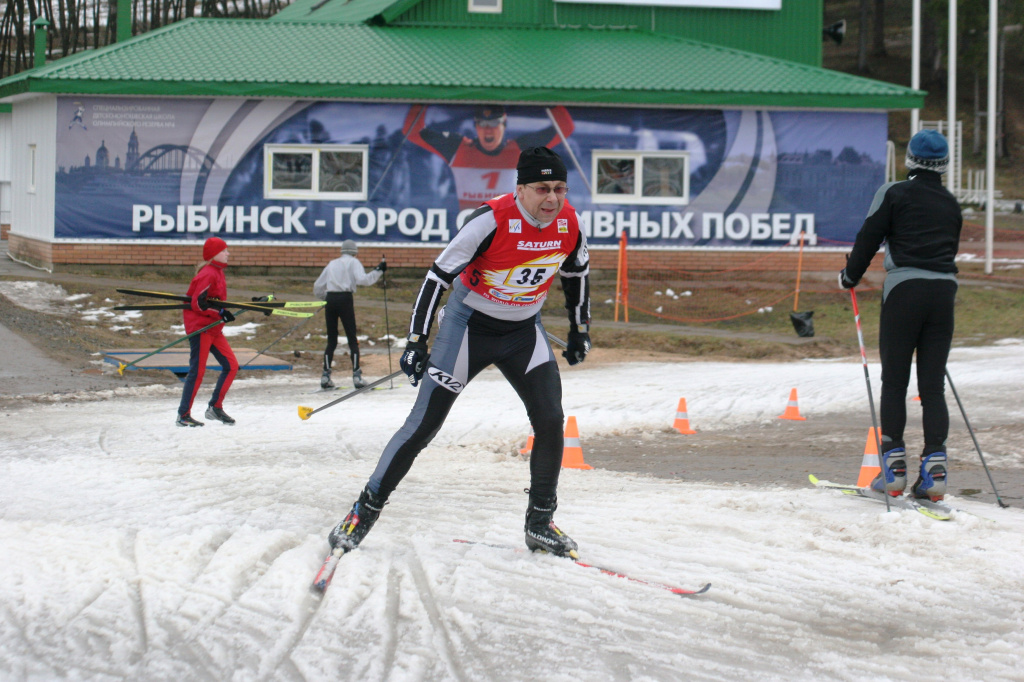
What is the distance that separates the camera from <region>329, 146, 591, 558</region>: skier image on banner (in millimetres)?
5074

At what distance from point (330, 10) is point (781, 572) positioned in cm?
2701

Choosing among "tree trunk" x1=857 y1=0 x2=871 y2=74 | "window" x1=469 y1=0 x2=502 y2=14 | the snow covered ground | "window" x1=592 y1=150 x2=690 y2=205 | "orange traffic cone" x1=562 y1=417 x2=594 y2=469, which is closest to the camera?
the snow covered ground

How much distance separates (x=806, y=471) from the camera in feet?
25.9

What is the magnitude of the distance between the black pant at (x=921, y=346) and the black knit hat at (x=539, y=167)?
238 centimetres

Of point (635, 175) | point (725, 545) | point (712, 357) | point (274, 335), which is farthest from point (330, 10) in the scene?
point (725, 545)

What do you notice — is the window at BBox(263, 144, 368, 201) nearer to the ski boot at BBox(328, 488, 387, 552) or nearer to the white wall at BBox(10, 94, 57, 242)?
the white wall at BBox(10, 94, 57, 242)

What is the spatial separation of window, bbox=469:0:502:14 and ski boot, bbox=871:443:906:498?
21.2 m

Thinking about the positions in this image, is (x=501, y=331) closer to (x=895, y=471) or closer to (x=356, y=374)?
(x=895, y=471)

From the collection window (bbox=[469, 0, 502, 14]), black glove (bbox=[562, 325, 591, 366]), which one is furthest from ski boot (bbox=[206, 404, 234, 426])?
window (bbox=[469, 0, 502, 14])

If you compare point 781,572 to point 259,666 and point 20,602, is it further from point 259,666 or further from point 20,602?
point 20,602

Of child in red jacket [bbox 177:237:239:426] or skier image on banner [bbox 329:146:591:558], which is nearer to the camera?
skier image on banner [bbox 329:146:591:558]

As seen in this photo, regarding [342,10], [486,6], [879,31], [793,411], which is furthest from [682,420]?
[879,31]

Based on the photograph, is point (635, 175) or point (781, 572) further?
point (635, 175)

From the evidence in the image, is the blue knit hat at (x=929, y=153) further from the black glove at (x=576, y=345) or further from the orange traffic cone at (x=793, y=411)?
the orange traffic cone at (x=793, y=411)
